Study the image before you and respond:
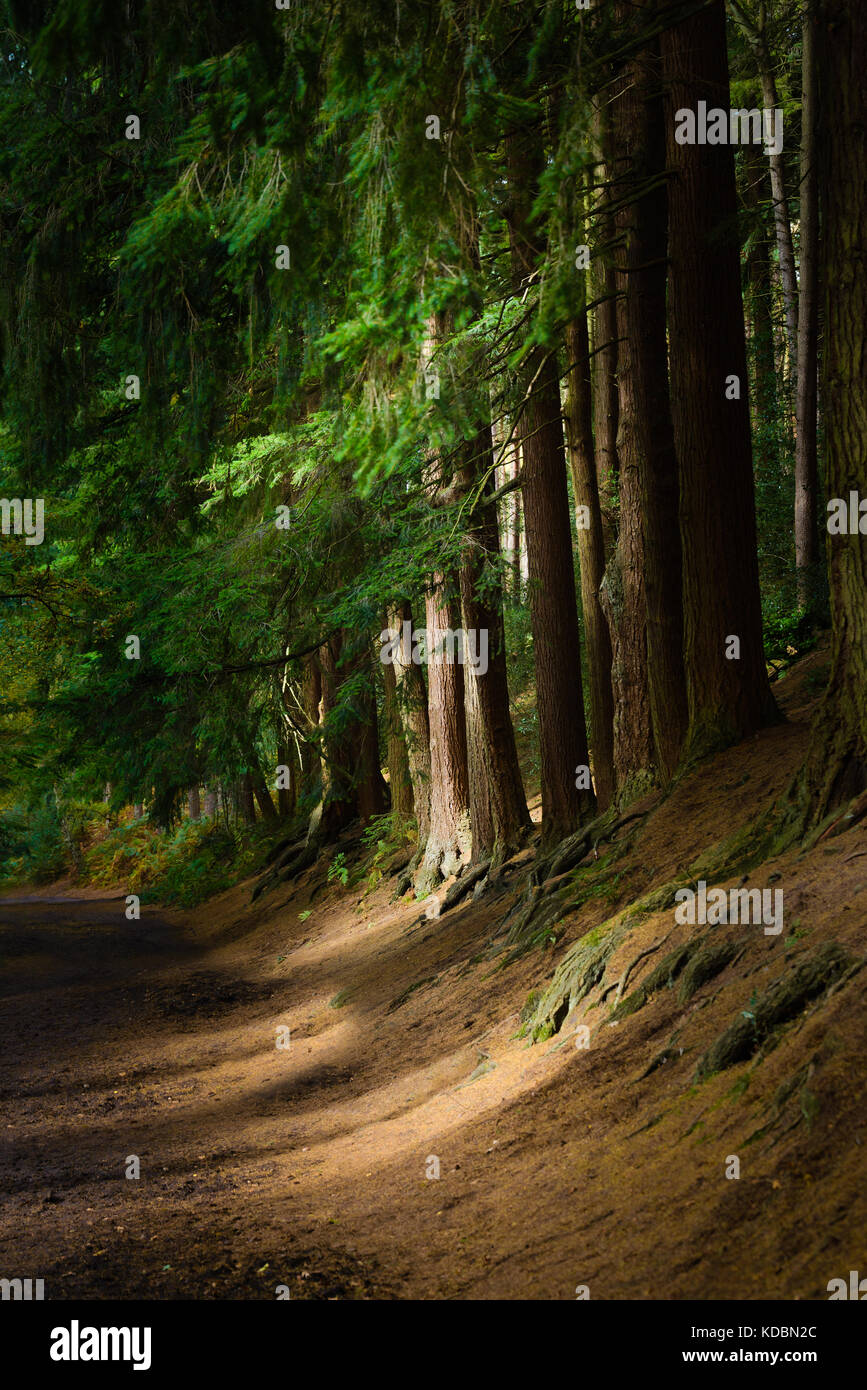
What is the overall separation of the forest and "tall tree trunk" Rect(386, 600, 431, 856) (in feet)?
0.30

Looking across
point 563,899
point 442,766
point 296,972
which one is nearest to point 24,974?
point 296,972

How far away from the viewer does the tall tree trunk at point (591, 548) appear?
536 inches

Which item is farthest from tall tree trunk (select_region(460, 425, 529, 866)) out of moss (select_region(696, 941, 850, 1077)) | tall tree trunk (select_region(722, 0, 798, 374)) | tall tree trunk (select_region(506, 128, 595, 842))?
moss (select_region(696, 941, 850, 1077))

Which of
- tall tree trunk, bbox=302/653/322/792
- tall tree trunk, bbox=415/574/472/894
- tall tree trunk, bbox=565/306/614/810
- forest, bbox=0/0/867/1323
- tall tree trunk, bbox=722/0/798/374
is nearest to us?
forest, bbox=0/0/867/1323

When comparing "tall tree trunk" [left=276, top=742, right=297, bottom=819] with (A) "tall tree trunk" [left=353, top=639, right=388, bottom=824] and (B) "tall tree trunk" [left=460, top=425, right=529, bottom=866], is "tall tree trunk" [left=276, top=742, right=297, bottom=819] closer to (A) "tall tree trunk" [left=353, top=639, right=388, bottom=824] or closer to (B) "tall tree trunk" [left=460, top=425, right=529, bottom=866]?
(A) "tall tree trunk" [left=353, top=639, right=388, bottom=824]

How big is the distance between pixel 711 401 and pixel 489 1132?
6.07m

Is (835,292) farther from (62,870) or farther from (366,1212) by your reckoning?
(62,870)

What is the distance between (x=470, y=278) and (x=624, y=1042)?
14.6ft

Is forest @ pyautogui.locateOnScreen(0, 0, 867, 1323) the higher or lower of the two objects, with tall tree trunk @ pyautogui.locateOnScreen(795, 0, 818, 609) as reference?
lower

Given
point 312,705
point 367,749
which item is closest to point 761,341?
point 367,749

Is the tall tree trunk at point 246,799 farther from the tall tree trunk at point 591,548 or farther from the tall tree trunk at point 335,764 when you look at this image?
the tall tree trunk at point 591,548

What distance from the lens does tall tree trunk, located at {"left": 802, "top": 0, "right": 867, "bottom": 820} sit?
6.08 metres
